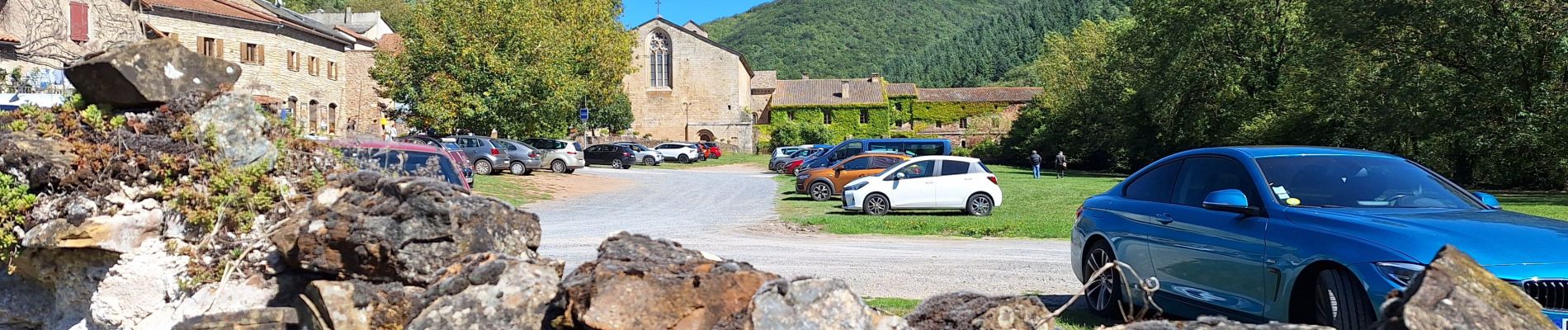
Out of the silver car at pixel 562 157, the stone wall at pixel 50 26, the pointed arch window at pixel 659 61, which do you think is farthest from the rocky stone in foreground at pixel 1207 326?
the pointed arch window at pixel 659 61

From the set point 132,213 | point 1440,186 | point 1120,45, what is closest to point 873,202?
point 1440,186

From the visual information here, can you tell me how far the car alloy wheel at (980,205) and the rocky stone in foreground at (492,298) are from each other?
18760mm

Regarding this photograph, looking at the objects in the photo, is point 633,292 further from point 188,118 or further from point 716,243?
point 716,243

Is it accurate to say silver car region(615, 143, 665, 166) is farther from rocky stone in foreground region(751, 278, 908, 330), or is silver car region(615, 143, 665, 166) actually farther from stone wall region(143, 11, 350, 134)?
rocky stone in foreground region(751, 278, 908, 330)

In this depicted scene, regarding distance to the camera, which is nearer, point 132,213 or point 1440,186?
point 132,213

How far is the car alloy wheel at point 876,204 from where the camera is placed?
891 inches

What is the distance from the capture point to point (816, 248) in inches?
590

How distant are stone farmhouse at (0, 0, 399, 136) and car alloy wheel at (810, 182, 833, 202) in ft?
37.5

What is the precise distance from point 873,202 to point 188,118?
687 inches

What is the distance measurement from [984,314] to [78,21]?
29.4 meters

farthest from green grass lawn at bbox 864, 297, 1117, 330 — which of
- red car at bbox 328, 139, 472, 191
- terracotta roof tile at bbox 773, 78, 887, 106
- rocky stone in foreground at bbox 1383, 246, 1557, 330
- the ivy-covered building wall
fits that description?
terracotta roof tile at bbox 773, 78, 887, 106

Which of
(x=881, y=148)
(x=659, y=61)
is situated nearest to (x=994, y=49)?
(x=659, y=61)

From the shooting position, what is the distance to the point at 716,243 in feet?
52.3

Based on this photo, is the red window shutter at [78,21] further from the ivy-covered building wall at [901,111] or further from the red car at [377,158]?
the ivy-covered building wall at [901,111]
